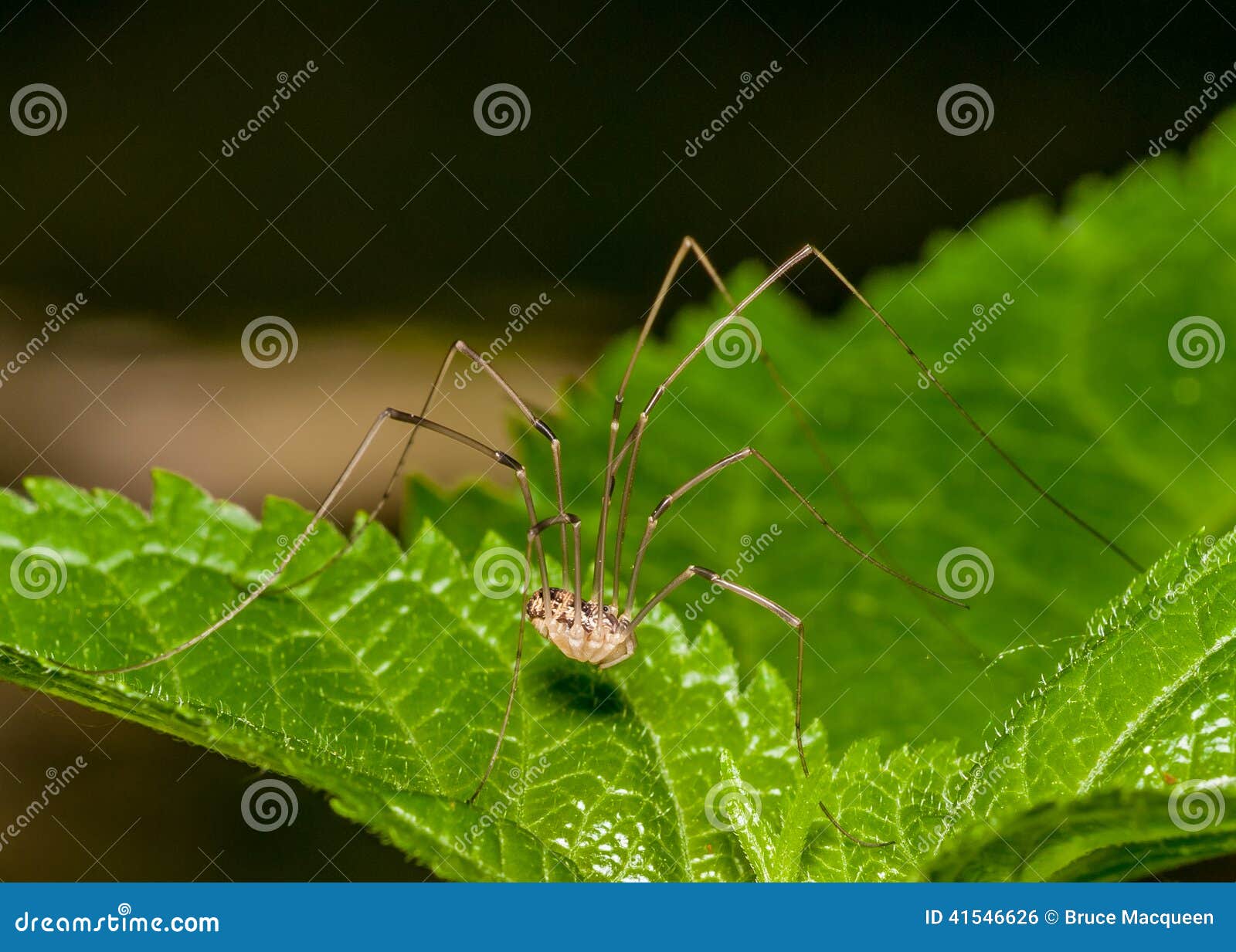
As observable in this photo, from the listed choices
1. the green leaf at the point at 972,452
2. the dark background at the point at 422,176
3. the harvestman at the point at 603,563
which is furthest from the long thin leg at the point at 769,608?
the dark background at the point at 422,176

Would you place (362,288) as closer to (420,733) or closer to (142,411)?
(142,411)

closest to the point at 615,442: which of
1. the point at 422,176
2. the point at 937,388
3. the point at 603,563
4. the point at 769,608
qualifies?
the point at 603,563

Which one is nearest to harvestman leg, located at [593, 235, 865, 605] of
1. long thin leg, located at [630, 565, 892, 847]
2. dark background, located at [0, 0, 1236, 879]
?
long thin leg, located at [630, 565, 892, 847]

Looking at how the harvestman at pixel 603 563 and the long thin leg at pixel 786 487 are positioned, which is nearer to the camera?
the harvestman at pixel 603 563

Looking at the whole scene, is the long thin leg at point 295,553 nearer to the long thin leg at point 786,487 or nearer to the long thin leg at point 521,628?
the long thin leg at point 521,628

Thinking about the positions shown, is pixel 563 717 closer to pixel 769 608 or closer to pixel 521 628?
pixel 521 628

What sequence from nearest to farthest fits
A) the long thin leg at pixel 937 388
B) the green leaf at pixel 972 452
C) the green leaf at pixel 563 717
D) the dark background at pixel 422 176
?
the green leaf at pixel 563 717
the green leaf at pixel 972 452
the long thin leg at pixel 937 388
the dark background at pixel 422 176

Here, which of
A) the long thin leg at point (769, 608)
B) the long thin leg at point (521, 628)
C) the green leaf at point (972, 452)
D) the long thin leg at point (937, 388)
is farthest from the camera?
the long thin leg at point (937, 388)
